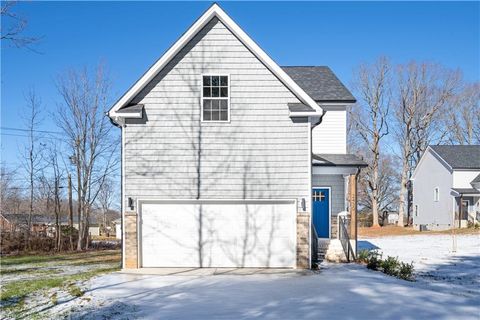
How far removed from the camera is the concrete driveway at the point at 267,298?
7.92m

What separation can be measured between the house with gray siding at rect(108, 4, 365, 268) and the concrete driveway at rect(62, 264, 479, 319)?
4.15ft

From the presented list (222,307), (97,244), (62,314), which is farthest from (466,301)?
(97,244)

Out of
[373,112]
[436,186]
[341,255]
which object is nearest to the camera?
[341,255]

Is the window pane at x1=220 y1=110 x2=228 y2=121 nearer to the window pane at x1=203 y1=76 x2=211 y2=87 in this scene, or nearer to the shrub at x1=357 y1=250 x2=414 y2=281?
the window pane at x1=203 y1=76 x2=211 y2=87

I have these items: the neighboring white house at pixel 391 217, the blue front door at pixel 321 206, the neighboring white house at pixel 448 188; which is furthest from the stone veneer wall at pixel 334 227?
the neighboring white house at pixel 391 217

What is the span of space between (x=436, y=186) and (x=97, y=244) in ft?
87.7

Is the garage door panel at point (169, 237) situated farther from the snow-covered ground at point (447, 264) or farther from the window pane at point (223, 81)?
the snow-covered ground at point (447, 264)

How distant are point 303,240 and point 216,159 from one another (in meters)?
3.36

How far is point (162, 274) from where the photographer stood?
12102 millimetres

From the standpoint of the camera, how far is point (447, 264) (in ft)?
52.2

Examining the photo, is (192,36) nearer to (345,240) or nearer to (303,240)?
(303,240)

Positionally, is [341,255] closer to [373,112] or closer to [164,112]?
[164,112]

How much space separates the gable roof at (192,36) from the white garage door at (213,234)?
3100 millimetres

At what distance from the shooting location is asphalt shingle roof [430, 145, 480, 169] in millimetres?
34906
